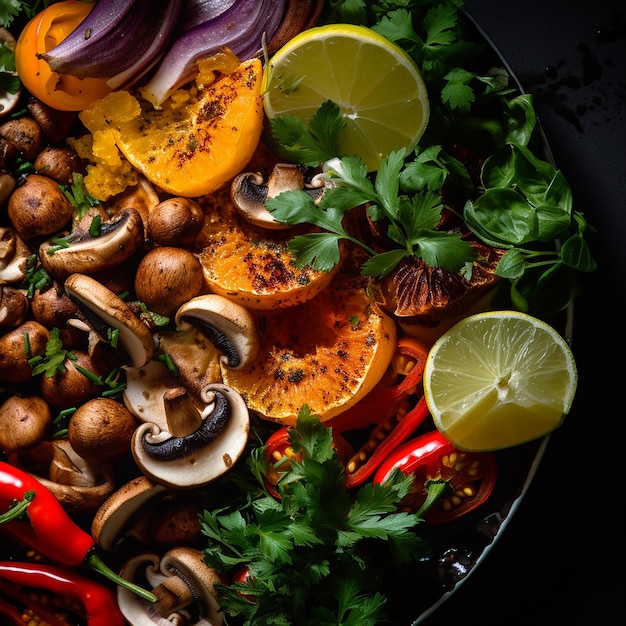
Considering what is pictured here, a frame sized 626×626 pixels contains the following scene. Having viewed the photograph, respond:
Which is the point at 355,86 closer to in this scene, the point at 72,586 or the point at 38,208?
the point at 38,208

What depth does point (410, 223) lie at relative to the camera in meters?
2.01

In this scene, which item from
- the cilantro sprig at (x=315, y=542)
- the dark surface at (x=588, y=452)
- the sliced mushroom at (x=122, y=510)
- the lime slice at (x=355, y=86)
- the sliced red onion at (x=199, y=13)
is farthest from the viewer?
the dark surface at (x=588, y=452)

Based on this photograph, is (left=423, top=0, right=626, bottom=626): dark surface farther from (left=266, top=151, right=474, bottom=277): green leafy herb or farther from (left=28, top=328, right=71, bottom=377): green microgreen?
(left=28, top=328, right=71, bottom=377): green microgreen

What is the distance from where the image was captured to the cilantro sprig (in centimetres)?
194

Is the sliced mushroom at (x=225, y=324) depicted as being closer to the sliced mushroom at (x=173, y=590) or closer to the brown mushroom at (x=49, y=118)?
the sliced mushroom at (x=173, y=590)

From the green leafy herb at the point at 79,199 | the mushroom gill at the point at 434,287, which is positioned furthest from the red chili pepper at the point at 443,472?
the green leafy herb at the point at 79,199

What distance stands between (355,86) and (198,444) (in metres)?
1.22

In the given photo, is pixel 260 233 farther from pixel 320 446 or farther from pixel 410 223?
pixel 320 446

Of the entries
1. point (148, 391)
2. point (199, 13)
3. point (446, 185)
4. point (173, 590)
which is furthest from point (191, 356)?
point (199, 13)

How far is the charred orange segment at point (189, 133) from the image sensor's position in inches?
82.6

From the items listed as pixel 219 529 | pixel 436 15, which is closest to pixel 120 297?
pixel 219 529

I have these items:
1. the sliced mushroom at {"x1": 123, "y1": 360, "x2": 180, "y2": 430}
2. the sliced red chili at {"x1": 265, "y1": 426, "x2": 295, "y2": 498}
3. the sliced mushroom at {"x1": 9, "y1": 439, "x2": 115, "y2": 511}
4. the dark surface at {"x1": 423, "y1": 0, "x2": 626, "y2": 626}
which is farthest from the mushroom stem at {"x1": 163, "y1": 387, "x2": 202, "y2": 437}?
the dark surface at {"x1": 423, "y1": 0, "x2": 626, "y2": 626}

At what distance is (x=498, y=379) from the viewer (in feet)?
6.69

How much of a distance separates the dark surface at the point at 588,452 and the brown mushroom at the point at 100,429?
131cm
